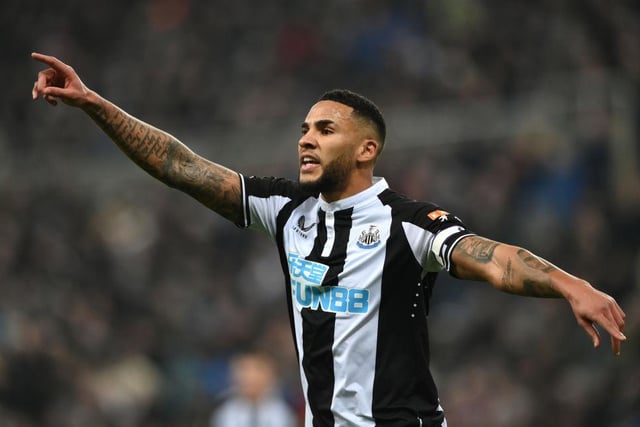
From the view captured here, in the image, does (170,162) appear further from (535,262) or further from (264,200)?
(535,262)

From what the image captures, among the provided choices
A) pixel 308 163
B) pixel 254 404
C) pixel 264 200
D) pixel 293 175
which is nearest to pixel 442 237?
pixel 308 163

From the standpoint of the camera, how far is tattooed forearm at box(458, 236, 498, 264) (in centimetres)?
433

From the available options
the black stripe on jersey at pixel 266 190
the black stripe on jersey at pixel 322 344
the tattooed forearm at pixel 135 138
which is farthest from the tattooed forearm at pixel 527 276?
the tattooed forearm at pixel 135 138

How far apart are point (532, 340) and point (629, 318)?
4.12ft

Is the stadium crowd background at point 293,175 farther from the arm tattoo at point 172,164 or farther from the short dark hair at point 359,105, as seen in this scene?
the arm tattoo at point 172,164

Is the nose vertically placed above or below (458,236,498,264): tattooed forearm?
above

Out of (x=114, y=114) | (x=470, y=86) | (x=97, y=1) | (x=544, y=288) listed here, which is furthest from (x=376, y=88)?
(x=544, y=288)

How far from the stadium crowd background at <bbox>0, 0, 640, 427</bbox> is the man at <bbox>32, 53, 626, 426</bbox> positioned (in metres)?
4.66

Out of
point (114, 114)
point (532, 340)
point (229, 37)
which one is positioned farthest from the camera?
point (229, 37)

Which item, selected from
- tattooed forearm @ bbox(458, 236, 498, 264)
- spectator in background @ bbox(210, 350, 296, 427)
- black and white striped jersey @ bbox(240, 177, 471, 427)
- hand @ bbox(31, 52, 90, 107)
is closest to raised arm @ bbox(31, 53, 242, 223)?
hand @ bbox(31, 52, 90, 107)

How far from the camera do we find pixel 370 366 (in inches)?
180

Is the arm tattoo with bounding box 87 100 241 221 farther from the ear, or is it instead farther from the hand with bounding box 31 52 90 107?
the ear

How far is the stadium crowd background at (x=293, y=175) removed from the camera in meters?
10.1

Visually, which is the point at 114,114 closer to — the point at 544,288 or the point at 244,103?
the point at 544,288
